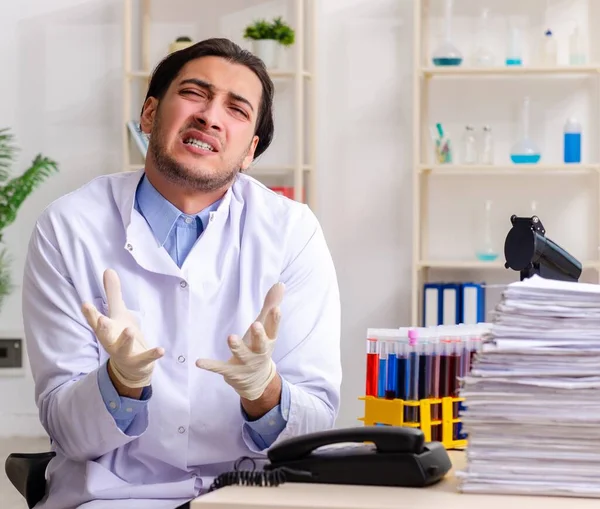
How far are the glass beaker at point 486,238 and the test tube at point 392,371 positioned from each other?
9.08ft

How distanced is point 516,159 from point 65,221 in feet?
9.24

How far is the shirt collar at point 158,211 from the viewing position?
5.69 feet

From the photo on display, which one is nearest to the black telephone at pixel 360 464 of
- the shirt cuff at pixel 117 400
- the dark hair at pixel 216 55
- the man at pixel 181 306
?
the man at pixel 181 306

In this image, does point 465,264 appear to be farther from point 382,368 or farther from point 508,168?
point 382,368

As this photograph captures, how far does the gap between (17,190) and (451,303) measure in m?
1.87

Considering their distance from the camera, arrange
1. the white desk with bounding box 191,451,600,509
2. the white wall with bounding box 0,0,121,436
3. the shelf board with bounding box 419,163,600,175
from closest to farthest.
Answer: the white desk with bounding box 191,451,600,509, the shelf board with bounding box 419,163,600,175, the white wall with bounding box 0,0,121,436

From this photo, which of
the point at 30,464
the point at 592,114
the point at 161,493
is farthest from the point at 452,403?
the point at 592,114

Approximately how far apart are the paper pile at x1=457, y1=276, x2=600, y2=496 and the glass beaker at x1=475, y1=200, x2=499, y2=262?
323 centimetres

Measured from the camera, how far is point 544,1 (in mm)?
4340

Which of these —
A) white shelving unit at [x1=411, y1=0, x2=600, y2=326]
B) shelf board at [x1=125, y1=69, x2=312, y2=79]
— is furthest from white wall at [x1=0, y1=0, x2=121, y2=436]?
white shelving unit at [x1=411, y1=0, x2=600, y2=326]

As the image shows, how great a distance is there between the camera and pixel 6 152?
4559 mm

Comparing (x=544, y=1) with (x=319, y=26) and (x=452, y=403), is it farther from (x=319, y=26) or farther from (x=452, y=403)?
(x=452, y=403)

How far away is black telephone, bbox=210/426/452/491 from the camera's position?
1.03 metres

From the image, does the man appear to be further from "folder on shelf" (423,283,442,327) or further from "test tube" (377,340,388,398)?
"folder on shelf" (423,283,442,327)
